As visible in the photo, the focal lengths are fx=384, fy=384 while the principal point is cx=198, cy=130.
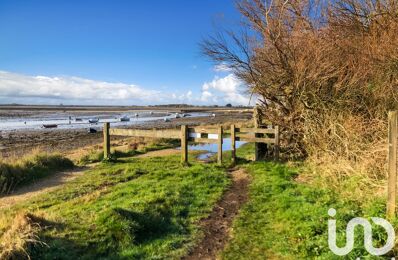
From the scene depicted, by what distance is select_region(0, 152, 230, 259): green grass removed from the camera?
5551 millimetres

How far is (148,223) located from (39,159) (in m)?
9.02

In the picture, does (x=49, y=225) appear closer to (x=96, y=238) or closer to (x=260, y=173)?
(x=96, y=238)

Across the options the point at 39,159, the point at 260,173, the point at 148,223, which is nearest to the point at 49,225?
Answer: the point at 148,223

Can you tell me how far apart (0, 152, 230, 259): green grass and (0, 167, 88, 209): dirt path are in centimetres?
61

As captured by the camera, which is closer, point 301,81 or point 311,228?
point 311,228

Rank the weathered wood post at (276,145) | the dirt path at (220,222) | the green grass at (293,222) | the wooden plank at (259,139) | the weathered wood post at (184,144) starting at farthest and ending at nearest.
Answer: the weathered wood post at (184,144) < the wooden plank at (259,139) < the weathered wood post at (276,145) < the dirt path at (220,222) < the green grass at (293,222)

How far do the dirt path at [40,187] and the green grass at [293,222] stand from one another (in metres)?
6.15

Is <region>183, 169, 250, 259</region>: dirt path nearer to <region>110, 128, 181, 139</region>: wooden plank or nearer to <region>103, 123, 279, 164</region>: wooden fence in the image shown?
<region>103, 123, 279, 164</region>: wooden fence

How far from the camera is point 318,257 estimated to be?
502 centimetres

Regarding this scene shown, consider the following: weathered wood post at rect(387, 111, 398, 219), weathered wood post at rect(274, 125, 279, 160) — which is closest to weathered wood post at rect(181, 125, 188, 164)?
weathered wood post at rect(274, 125, 279, 160)

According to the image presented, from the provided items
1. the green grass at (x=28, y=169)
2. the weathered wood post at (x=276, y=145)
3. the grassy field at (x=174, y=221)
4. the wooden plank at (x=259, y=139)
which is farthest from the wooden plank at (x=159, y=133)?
the grassy field at (x=174, y=221)

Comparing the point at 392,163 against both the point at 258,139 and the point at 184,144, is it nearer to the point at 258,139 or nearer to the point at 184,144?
the point at 258,139

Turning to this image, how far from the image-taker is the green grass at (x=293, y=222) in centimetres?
533

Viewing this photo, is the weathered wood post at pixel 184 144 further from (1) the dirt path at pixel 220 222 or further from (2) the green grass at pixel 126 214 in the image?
(1) the dirt path at pixel 220 222
